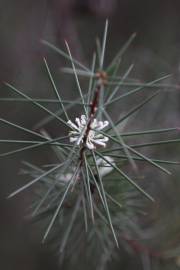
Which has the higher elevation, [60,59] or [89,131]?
[60,59]

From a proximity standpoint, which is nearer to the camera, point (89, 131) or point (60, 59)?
point (89, 131)

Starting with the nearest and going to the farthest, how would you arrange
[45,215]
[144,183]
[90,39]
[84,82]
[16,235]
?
[45,215]
[144,183]
[84,82]
[90,39]
[16,235]

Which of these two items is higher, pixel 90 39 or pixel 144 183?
pixel 90 39

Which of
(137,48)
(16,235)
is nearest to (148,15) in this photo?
(137,48)

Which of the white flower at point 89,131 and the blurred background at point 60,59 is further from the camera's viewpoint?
the blurred background at point 60,59

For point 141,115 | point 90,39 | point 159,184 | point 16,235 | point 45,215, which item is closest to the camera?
point 45,215

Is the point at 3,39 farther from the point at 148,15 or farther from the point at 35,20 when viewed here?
the point at 148,15

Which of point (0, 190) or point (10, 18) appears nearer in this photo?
point (10, 18)

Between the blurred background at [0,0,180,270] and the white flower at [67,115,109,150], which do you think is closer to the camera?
the white flower at [67,115,109,150]
